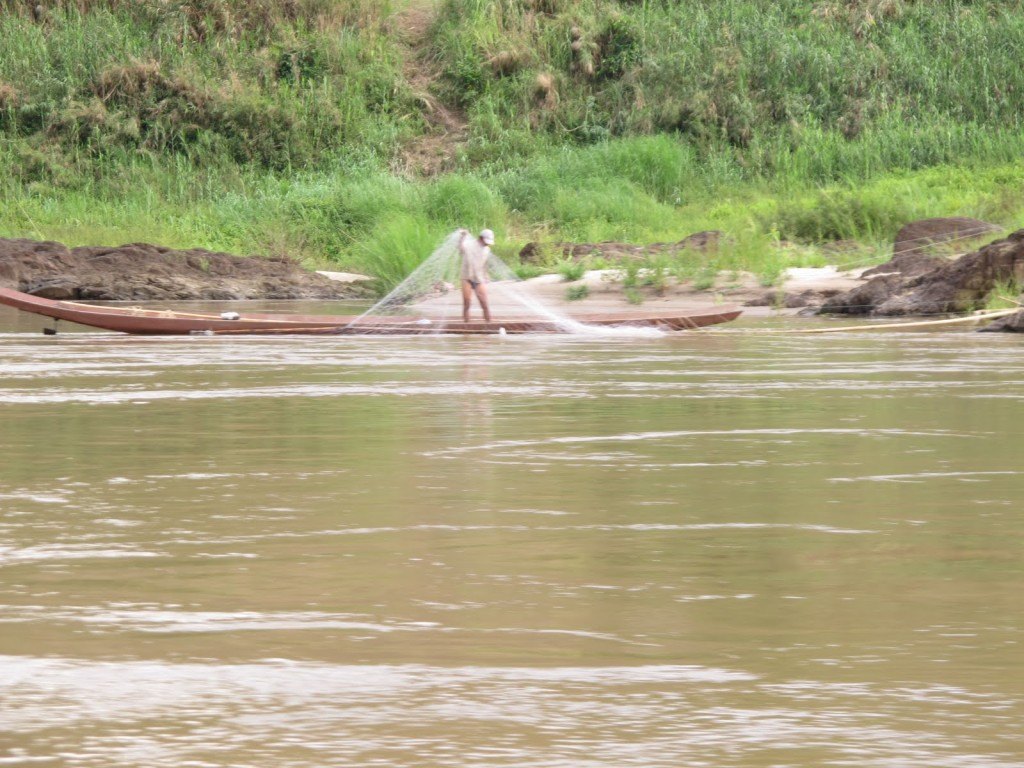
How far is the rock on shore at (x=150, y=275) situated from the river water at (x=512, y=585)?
20683 millimetres

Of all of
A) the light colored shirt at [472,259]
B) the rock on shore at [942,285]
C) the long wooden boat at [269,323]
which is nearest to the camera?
the long wooden boat at [269,323]

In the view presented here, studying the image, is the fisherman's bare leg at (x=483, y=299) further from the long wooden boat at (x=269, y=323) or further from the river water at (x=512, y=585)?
the river water at (x=512, y=585)

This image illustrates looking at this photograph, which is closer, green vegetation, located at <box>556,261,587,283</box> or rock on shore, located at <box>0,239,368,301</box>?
green vegetation, located at <box>556,261,587,283</box>

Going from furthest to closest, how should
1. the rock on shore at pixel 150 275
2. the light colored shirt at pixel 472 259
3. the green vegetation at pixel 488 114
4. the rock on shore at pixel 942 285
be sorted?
1. the green vegetation at pixel 488 114
2. the rock on shore at pixel 150 275
3. the rock on shore at pixel 942 285
4. the light colored shirt at pixel 472 259

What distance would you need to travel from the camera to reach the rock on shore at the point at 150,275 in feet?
102

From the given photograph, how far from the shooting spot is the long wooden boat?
19.2 m

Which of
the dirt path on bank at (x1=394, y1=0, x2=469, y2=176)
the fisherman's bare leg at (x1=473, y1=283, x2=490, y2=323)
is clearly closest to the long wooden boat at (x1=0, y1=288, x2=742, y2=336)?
the fisherman's bare leg at (x1=473, y1=283, x2=490, y2=323)

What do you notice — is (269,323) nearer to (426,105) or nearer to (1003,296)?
(1003,296)

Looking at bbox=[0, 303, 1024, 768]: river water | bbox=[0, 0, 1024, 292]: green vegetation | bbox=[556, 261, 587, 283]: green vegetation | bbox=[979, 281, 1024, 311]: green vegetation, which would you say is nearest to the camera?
bbox=[0, 303, 1024, 768]: river water

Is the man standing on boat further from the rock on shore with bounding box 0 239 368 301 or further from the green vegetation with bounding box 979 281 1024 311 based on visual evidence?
the rock on shore with bounding box 0 239 368 301

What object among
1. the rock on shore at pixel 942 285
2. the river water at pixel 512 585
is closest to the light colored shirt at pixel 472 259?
the rock on shore at pixel 942 285

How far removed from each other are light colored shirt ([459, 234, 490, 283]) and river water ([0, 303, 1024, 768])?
28.9ft

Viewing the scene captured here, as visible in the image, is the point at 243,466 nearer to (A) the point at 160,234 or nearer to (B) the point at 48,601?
(B) the point at 48,601

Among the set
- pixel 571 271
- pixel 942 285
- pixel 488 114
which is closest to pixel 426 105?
pixel 488 114
